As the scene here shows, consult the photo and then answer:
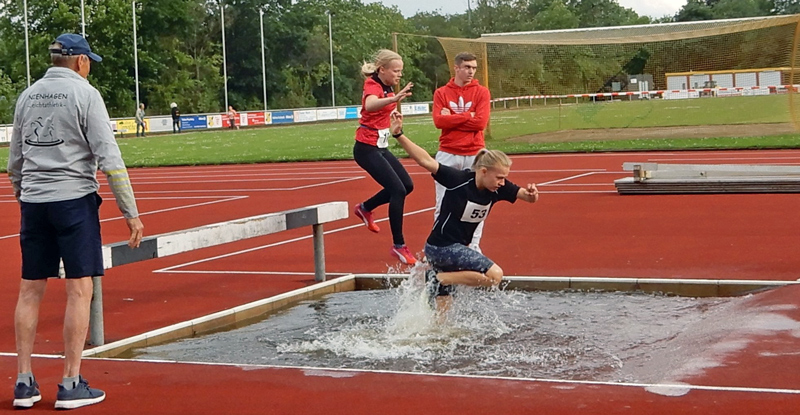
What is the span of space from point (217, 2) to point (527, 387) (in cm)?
9912

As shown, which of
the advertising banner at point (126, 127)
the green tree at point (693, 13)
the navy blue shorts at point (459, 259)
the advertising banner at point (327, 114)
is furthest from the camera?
the green tree at point (693, 13)

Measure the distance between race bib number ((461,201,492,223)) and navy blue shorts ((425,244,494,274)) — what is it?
0.65 feet

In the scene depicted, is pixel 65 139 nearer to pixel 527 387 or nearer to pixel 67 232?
pixel 67 232

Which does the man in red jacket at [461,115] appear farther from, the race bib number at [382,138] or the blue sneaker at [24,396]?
the blue sneaker at [24,396]

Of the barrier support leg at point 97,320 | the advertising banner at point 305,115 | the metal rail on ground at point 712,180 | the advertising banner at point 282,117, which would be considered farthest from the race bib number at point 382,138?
the advertising banner at point 305,115

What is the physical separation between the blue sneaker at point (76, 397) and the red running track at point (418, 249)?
0.19 feet

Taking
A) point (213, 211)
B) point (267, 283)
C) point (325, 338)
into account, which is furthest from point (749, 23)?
point (325, 338)

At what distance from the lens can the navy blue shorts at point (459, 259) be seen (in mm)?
7820

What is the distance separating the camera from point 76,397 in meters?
5.77

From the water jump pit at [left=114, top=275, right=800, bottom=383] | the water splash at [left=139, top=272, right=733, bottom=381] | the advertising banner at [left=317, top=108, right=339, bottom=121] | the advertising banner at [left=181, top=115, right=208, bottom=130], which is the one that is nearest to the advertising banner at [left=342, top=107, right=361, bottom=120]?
the advertising banner at [left=317, top=108, right=339, bottom=121]

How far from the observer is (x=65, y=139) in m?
5.83

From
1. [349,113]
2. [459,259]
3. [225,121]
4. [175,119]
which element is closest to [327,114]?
[349,113]

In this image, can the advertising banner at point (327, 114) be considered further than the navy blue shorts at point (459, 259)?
Yes

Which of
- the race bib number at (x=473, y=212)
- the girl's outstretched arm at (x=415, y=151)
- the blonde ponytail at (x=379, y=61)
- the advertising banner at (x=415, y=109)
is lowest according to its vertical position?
the race bib number at (x=473, y=212)
